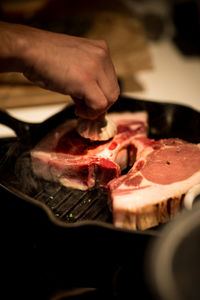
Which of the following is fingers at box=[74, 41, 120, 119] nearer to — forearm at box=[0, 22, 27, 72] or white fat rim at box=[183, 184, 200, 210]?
forearm at box=[0, 22, 27, 72]

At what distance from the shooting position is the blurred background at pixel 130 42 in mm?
2043

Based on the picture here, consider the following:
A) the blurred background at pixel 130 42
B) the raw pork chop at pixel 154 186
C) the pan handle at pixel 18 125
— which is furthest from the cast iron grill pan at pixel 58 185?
the blurred background at pixel 130 42

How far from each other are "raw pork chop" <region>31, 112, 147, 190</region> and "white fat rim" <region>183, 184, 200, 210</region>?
0.32m

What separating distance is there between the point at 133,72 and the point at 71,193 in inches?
41.6

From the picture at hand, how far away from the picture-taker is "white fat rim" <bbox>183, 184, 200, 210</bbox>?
3.55 feet

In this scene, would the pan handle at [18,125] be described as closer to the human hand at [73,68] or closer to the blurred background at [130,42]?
the human hand at [73,68]

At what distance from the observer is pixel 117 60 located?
2.21 m

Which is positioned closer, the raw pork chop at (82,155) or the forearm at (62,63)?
the forearm at (62,63)

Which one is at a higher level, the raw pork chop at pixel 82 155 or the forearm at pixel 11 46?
the forearm at pixel 11 46

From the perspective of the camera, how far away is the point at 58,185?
1443mm

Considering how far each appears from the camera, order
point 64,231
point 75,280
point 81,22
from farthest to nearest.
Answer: point 81,22
point 75,280
point 64,231

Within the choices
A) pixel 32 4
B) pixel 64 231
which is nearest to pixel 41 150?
pixel 64 231

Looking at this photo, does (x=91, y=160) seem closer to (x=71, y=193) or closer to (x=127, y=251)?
(x=71, y=193)

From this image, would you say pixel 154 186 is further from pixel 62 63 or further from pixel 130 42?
pixel 130 42
